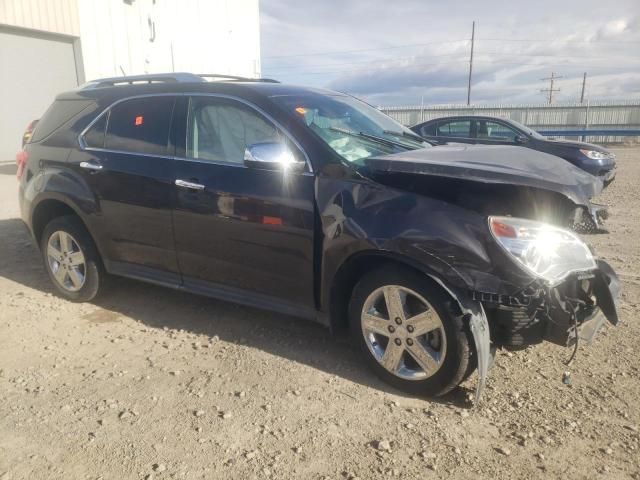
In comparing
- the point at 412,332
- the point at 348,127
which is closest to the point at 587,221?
the point at 412,332

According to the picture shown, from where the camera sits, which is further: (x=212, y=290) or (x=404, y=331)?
(x=212, y=290)

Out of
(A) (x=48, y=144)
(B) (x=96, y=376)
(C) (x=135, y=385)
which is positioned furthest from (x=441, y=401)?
(A) (x=48, y=144)

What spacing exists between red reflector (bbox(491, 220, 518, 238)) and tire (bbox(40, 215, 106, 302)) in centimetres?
335

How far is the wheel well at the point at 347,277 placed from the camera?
9.84ft

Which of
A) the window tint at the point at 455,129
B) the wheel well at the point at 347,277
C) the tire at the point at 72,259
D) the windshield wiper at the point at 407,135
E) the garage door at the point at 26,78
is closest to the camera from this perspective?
the wheel well at the point at 347,277

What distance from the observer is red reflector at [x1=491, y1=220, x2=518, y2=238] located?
8.75ft

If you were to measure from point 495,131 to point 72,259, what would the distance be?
9.43 m

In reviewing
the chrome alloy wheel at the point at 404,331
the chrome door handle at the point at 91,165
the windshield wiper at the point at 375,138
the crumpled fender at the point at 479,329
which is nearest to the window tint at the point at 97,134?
the chrome door handle at the point at 91,165

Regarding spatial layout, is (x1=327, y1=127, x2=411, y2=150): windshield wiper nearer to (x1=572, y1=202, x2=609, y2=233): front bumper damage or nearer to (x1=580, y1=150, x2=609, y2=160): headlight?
(x1=572, y1=202, x2=609, y2=233): front bumper damage

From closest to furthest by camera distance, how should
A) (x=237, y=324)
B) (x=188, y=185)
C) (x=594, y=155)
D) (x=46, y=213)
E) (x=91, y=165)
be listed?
(x=188, y=185) < (x=237, y=324) < (x=91, y=165) < (x=46, y=213) < (x=594, y=155)

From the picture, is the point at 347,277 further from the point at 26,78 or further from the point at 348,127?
the point at 26,78

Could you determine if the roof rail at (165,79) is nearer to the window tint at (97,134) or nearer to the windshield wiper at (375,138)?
the window tint at (97,134)

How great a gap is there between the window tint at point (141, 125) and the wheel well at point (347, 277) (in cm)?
171

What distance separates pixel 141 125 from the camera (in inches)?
159
